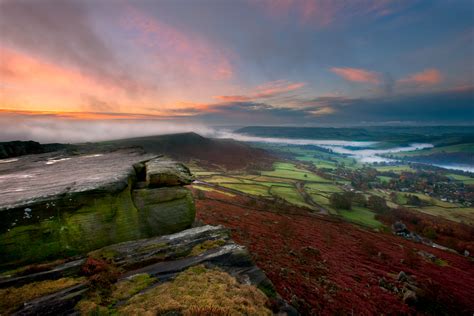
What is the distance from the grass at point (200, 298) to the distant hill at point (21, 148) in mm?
29321

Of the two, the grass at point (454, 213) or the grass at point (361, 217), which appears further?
the grass at point (454, 213)

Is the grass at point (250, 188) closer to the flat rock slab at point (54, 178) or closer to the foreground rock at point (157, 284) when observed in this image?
the flat rock slab at point (54, 178)

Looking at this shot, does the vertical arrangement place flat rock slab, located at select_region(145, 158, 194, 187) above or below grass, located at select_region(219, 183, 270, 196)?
above

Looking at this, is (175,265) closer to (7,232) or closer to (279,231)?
(7,232)

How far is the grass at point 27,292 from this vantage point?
8.75 m

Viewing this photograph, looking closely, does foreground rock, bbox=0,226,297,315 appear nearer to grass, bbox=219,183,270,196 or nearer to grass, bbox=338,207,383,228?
grass, bbox=338,207,383,228

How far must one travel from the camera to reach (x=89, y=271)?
36.0ft

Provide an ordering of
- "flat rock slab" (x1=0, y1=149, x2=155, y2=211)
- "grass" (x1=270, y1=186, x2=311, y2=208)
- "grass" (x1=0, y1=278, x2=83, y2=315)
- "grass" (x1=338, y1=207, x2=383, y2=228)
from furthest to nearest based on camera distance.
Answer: "grass" (x1=270, y1=186, x2=311, y2=208) < "grass" (x1=338, y1=207, x2=383, y2=228) < "flat rock slab" (x1=0, y1=149, x2=155, y2=211) < "grass" (x1=0, y1=278, x2=83, y2=315)

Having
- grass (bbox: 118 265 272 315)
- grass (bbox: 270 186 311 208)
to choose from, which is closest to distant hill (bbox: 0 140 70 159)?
grass (bbox: 118 265 272 315)

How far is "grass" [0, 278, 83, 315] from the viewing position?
8.75 m

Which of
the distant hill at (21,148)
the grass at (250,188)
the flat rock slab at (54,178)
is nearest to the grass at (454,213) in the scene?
the grass at (250,188)

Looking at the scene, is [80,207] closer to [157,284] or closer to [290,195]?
[157,284]

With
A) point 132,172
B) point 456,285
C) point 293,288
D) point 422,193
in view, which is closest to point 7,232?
point 132,172

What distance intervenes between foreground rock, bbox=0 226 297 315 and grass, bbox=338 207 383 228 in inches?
2702
